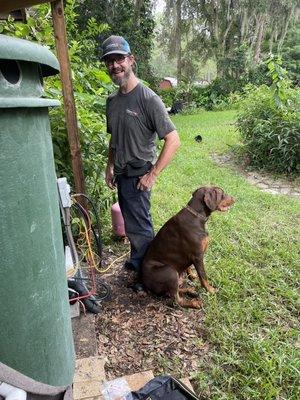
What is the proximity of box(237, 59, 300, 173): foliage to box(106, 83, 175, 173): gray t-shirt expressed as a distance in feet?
14.0

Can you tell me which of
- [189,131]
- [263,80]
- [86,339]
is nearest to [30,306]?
[86,339]

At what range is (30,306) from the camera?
137cm

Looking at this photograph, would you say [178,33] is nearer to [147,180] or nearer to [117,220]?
[117,220]

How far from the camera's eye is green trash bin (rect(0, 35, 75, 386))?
1.20 m

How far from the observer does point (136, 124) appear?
2830 millimetres

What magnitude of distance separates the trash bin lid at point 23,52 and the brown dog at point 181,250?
6.33 ft

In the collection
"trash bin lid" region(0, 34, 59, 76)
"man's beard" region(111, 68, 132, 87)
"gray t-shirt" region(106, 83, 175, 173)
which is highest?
"trash bin lid" region(0, 34, 59, 76)

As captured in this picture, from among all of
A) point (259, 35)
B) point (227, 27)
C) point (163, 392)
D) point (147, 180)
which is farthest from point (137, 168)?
point (259, 35)

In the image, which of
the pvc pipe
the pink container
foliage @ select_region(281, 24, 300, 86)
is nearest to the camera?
the pvc pipe

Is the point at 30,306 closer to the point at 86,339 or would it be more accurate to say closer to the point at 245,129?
the point at 86,339

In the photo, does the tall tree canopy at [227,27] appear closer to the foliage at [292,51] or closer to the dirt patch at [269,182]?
the foliage at [292,51]

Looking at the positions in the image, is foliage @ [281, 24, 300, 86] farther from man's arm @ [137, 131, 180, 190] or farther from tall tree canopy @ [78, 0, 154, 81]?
man's arm @ [137, 131, 180, 190]

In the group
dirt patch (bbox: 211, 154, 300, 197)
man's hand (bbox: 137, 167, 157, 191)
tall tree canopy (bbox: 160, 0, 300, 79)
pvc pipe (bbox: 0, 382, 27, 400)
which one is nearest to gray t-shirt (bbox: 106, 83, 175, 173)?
man's hand (bbox: 137, 167, 157, 191)

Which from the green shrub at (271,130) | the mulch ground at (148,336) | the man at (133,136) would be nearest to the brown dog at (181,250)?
the mulch ground at (148,336)
